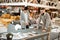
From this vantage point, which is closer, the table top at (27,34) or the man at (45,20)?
the table top at (27,34)

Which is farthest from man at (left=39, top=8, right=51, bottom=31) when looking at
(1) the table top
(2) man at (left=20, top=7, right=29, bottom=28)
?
(2) man at (left=20, top=7, right=29, bottom=28)

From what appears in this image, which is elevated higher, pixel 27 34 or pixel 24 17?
pixel 24 17

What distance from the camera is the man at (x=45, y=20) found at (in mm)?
1841

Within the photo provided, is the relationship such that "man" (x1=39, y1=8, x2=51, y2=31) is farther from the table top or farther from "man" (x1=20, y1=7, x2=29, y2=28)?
"man" (x1=20, y1=7, x2=29, y2=28)

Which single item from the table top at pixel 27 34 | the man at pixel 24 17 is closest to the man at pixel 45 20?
the table top at pixel 27 34

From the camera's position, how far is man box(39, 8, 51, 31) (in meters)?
1.84

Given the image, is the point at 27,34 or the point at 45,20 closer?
the point at 27,34

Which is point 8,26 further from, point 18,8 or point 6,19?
point 18,8

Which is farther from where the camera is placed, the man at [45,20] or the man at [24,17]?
the man at [45,20]

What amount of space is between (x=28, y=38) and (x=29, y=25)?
0.56ft

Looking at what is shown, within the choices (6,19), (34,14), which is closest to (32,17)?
(34,14)

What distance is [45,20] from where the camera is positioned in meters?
1.86

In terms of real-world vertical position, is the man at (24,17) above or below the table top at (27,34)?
above

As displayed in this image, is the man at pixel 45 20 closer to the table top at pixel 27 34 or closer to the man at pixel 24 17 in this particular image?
the table top at pixel 27 34
